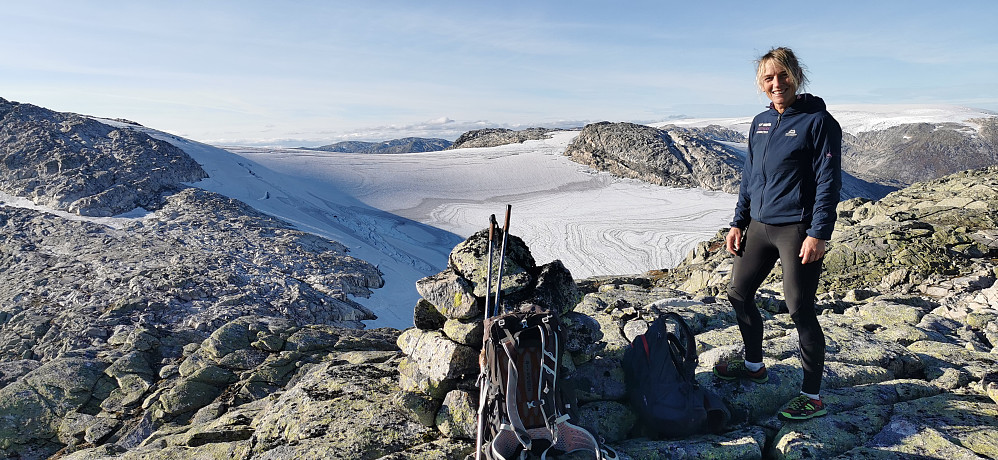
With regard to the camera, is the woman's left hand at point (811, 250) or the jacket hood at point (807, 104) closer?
the woman's left hand at point (811, 250)

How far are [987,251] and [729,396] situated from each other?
374 inches

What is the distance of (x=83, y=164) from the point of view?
58.0 feet

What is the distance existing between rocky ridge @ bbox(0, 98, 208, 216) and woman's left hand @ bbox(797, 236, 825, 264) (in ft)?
60.0

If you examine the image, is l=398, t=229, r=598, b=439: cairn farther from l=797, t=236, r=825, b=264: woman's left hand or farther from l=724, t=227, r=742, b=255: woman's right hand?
l=797, t=236, r=825, b=264: woman's left hand

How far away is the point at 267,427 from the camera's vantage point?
403cm

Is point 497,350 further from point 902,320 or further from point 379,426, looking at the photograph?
point 902,320

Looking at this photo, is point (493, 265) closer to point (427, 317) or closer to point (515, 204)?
point (427, 317)

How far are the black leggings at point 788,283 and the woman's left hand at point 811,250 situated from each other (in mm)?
121

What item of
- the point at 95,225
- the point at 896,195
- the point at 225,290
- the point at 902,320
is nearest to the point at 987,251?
the point at 902,320

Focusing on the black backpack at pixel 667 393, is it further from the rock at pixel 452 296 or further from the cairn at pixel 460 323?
the rock at pixel 452 296

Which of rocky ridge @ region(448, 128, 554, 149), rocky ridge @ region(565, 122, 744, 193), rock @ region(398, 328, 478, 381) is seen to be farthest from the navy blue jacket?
rocky ridge @ region(448, 128, 554, 149)

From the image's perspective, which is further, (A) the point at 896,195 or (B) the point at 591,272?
(B) the point at 591,272

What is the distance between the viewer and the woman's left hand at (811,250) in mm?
3309

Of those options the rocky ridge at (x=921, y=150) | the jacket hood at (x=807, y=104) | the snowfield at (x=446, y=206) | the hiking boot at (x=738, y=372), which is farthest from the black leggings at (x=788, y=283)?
the rocky ridge at (x=921, y=150)
